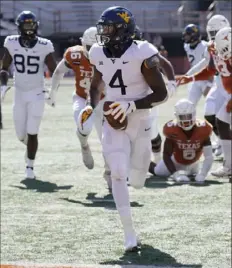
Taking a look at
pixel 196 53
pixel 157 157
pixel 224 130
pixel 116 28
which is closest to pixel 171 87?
pixel 116 28

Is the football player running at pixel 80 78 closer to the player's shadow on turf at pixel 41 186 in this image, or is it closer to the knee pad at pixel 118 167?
the player's shadow on turf at pixel 41 186

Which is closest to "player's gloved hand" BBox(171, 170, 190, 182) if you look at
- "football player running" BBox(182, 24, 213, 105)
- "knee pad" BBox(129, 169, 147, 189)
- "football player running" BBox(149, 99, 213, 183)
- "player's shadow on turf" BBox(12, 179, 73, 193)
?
"football player running" BBox(149, 99, 213, 183)

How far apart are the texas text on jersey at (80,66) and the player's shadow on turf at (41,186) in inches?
36.1

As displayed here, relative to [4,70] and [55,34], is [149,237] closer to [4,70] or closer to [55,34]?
[4,70]

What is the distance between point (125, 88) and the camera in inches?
195

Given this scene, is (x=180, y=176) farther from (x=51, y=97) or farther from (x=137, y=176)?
(x=137, y=176)

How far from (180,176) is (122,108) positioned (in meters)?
3.05

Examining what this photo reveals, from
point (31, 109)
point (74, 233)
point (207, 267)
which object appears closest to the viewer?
point (207, 267)

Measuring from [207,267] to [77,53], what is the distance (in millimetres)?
3418

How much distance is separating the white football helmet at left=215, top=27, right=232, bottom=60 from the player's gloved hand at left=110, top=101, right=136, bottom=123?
293 cm

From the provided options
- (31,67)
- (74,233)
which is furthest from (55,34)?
(74,233)

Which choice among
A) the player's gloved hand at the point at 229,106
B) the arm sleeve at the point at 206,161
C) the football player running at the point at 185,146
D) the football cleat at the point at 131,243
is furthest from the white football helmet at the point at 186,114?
the football cleat at the point at 131,243

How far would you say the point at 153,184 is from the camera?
762cm

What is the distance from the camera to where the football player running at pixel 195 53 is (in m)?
10.6
